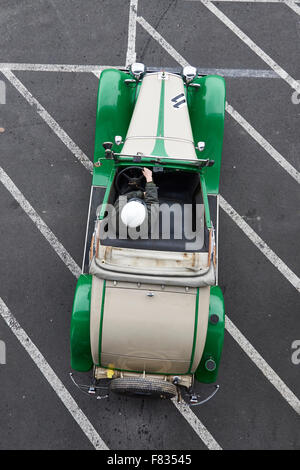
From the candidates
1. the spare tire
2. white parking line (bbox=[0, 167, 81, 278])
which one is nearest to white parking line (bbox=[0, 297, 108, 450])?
white parking line (bbox=[0, 167, 81, 278])

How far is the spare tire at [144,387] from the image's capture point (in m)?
3.88

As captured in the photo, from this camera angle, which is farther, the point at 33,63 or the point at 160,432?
the point at 33,63

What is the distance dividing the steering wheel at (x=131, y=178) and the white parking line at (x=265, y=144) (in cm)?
247

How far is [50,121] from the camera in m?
6.45

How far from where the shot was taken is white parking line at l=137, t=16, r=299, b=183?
6.32 m

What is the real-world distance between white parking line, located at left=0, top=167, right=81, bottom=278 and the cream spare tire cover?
5.66 ft

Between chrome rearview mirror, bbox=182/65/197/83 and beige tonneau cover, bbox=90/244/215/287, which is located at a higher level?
chrome rearview mirror, bbox=182/65/197/83

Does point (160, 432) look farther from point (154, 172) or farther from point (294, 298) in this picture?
point (154, 172)

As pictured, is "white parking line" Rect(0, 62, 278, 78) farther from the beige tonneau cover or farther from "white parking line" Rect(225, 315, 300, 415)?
"white parking line" Rect(225, 315, 300, 415)

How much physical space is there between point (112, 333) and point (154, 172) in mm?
2106

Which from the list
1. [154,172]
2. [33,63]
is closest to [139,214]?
[154,172]

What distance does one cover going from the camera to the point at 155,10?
22.5 feet

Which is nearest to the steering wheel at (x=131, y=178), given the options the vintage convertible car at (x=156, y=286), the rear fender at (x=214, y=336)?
→ the vintage convertible car at (x=156, y=286)

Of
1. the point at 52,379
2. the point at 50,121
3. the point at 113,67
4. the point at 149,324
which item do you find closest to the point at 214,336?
the point at 149,324
